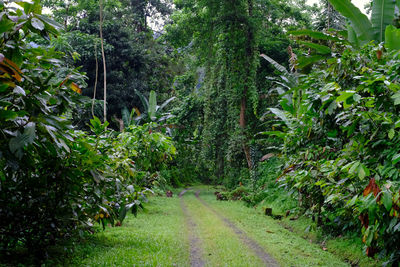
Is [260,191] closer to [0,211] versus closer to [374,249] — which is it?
[374,249]

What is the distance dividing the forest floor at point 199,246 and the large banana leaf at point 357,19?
3.95m

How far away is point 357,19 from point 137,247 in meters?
5.50

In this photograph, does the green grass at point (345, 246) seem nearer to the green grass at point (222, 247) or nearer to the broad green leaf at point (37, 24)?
the green grass at point (222, 247)

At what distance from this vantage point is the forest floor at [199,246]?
168 inches

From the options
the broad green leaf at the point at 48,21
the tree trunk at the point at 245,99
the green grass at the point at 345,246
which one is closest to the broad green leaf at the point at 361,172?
the green grass at the point at 345,246

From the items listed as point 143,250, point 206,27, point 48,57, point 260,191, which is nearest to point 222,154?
point 260,191

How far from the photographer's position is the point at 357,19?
5.96 m

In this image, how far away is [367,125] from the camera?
294 cm

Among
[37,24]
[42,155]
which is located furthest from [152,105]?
[37,24]

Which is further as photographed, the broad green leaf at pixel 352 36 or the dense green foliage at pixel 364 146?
the broad green leaf at pixel 352 36

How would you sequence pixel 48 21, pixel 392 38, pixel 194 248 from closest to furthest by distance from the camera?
pixel 48 21, pixel 392 38, pixel 194 248

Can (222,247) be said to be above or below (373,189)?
below

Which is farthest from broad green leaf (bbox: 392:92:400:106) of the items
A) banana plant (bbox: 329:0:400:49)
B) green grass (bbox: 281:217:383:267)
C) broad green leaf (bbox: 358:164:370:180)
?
banana plant (bbox: 329:0:400:49)

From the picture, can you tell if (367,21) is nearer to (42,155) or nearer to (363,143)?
(363,143)
